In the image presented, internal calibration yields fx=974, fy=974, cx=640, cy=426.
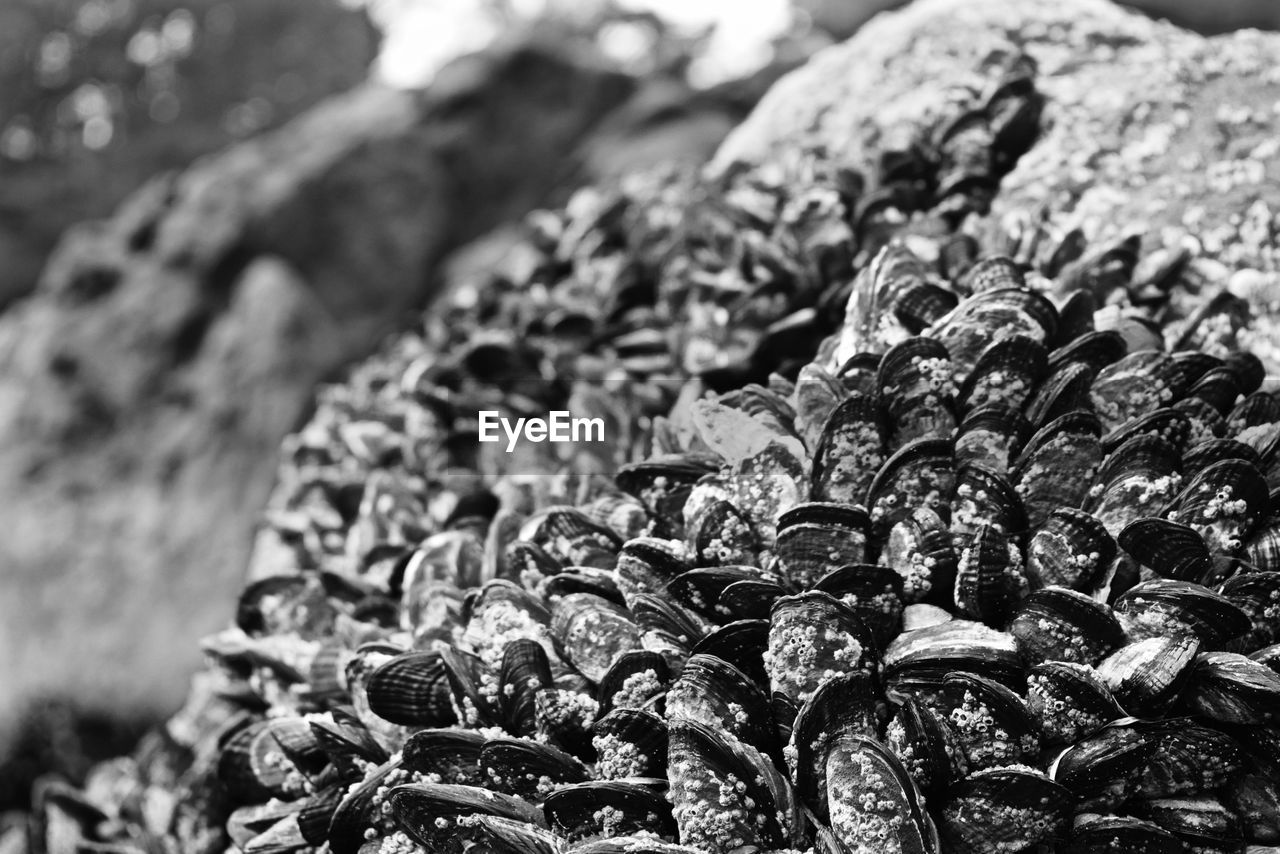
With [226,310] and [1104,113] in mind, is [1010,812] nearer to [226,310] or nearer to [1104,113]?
[1104,113]

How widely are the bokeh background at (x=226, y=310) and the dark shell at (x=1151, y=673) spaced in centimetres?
309

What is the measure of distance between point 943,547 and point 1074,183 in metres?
1.78

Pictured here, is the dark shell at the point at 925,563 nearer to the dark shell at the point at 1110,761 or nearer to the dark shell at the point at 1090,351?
the dark shell at the point at 1110,761

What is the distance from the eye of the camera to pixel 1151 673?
1561mm

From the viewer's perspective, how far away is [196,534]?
5004 mm

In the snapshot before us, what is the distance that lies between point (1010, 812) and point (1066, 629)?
1.07 ft

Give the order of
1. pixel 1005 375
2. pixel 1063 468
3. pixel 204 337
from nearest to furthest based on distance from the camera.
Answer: pixel 1063 468
pixel 1005 375
pixel 204 337

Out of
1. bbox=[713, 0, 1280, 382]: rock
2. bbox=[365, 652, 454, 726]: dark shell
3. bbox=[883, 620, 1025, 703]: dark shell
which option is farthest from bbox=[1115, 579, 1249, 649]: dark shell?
bbox=[365, 652, 454, 726]: dark shell

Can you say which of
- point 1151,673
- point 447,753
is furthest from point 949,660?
point 447,753

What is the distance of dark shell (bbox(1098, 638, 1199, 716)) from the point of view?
5.08 ft

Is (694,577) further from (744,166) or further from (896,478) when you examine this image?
(744,166)

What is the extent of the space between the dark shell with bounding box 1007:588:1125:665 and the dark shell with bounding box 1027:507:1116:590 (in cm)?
12

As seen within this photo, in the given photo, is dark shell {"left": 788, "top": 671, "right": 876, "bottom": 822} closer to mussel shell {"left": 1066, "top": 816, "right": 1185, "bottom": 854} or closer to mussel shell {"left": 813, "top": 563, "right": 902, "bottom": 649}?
mussel shell {"left": 813, "top": 563, "right": 902, "bottom": 649}

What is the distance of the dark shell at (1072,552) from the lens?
1732 mm
